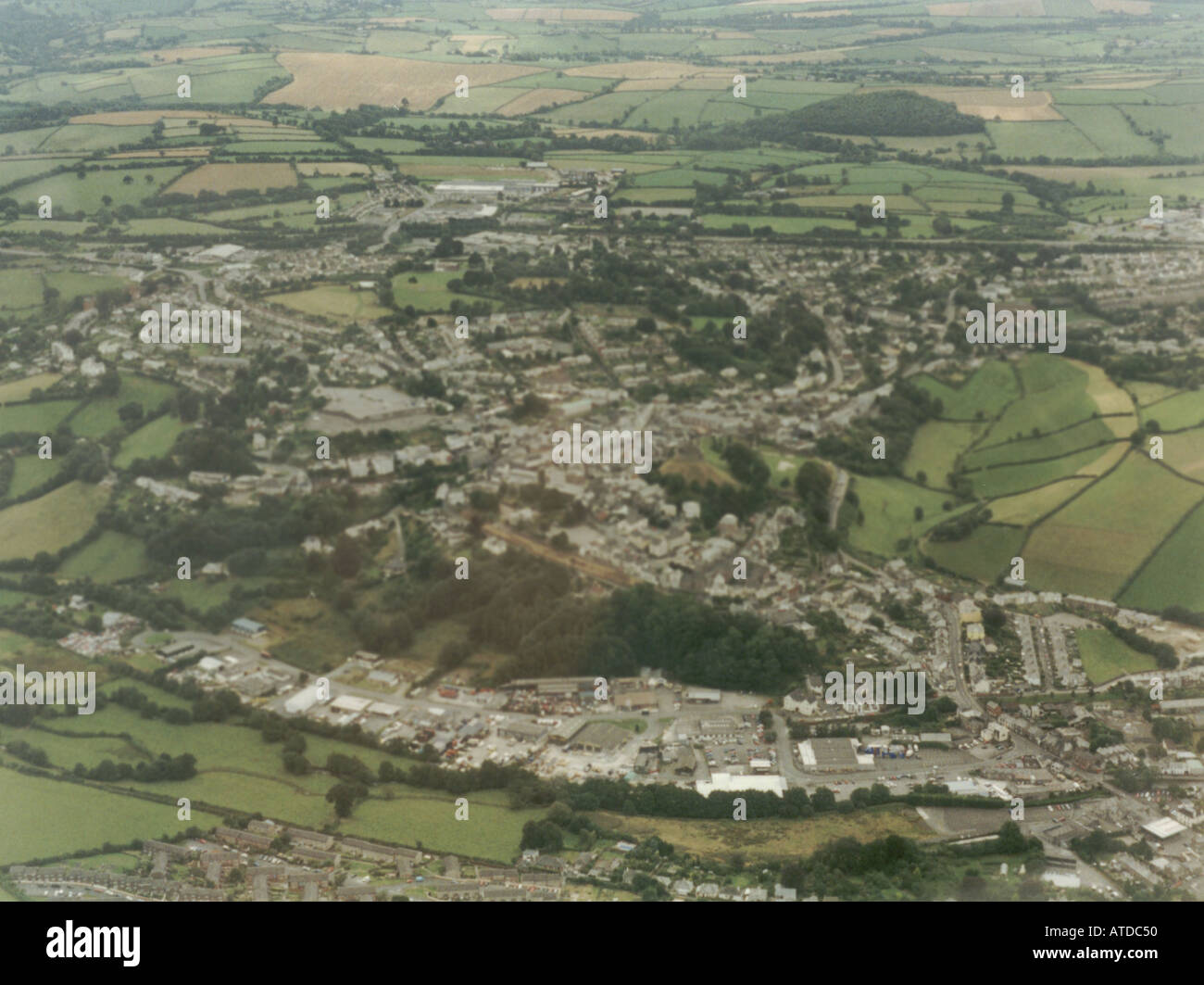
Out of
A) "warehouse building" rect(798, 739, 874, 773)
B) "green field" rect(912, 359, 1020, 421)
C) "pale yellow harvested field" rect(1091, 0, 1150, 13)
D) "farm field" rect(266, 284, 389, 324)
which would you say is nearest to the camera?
"warehouse building" rect(798, 739, 874, 773)

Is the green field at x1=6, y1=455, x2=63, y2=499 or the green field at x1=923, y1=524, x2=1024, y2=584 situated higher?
the green field at x1=6, y1=455, x2=63, y2=499

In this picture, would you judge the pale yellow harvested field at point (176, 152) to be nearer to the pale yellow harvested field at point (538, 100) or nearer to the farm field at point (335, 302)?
Result: the farm field at point (335, 302)

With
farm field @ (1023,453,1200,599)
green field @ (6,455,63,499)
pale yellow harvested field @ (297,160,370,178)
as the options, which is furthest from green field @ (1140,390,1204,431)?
pale yellow harvested field @ (297,160,370,178)

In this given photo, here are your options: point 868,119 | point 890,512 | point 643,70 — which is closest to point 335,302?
point 890,512

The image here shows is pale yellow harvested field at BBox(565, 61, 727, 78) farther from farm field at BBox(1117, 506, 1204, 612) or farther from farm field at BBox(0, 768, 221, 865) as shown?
farm field at BBox(0, 768, 221, 865)

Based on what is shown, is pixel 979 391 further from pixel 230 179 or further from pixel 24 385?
pixel 230 179

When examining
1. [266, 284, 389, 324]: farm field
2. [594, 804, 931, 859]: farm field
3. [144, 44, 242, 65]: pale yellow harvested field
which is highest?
[144, 44, 242, 65]: pale yellow harvested field
